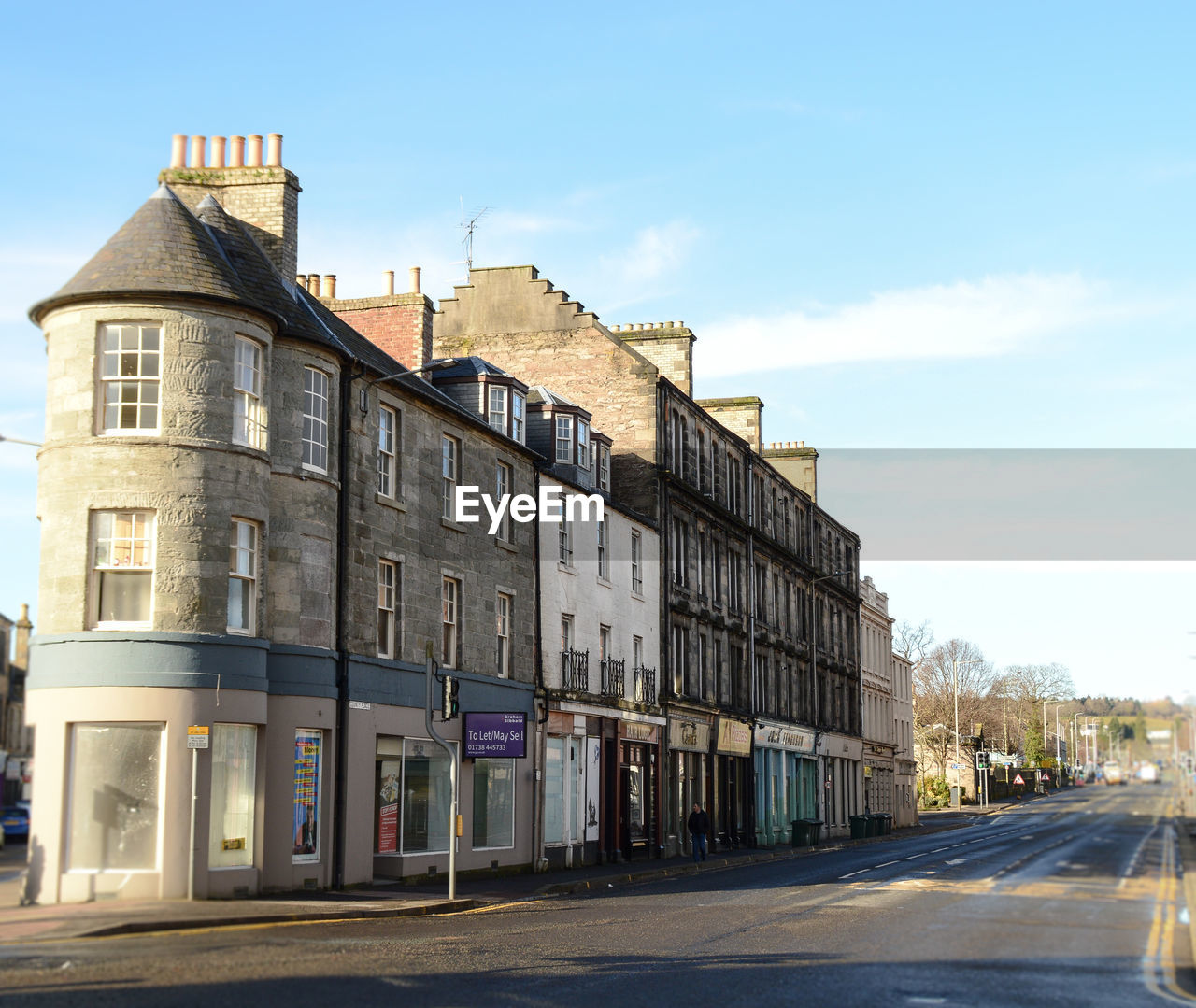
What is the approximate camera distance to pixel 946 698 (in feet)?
404

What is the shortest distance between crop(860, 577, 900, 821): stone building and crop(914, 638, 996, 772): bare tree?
29.7 meters

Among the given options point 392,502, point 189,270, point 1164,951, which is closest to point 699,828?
point 392,502

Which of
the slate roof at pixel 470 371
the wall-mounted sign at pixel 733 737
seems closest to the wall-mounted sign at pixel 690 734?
the wall-mounted sign at pixel 733 737

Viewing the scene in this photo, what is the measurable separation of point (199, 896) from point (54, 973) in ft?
25.3

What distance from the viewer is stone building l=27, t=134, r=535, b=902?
20828 millimetres

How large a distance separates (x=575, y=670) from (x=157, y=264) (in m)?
16.8

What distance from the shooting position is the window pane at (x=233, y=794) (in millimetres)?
21547

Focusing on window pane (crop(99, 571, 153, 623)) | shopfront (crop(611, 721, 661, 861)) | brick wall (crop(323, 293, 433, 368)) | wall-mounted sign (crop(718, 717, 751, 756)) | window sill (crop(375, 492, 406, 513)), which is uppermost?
brick wall (crop(323, 293, 433, 368))

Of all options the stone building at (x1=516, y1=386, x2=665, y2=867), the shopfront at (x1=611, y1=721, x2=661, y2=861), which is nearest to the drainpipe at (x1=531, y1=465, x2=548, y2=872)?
the stone building at (x1=516, y1=386, x2=665, y2=867)

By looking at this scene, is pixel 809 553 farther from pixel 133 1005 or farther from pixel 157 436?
pixel 133 1005

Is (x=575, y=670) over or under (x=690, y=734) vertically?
over

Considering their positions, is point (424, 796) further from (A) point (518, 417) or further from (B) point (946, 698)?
(B) point (946, 698)

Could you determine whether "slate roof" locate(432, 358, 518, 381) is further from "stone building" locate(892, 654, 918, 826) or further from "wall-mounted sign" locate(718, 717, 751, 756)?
"stone building" locate(892, 654, 918, 826)

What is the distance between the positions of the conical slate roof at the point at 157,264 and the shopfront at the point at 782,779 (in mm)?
34219
